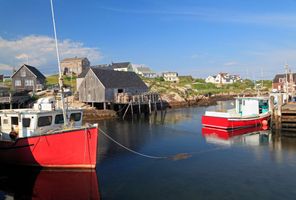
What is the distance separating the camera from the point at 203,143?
79.2ft

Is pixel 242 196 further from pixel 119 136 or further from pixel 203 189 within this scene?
pixel 119 136

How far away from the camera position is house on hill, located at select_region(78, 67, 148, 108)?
147 feet

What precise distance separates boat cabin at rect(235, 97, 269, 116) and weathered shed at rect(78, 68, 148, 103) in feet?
64.8

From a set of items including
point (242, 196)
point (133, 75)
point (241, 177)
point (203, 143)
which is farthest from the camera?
point (133, 75)

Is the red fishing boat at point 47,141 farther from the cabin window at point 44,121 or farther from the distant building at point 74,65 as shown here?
the distant building at point 74,65

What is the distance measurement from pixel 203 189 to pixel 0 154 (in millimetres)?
11793

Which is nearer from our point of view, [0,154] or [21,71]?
[0,154]

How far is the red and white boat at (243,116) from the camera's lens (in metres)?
29.5

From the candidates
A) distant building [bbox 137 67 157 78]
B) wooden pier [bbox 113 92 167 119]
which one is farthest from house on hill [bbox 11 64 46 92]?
distant building [bbox 137 67 157 78]

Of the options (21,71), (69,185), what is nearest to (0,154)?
(69,185)

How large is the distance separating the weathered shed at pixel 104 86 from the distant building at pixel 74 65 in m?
42.1

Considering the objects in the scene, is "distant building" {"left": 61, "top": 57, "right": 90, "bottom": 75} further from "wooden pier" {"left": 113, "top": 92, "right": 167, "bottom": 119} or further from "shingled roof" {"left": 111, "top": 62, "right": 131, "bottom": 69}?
"wooden pier" {"left": 113, "top": 92, "right": 167, "bottom": 119}

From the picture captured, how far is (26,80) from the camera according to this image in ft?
192

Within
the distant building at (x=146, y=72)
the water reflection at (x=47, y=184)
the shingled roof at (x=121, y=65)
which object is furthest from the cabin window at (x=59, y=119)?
the distant building at (x=146, y=72)
